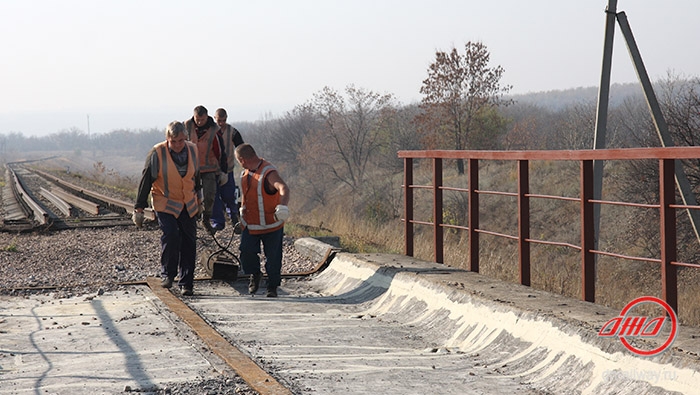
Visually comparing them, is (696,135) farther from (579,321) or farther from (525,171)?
(579,321)

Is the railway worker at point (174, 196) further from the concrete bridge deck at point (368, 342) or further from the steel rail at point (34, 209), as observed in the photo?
the steel rail at point (34, 209)

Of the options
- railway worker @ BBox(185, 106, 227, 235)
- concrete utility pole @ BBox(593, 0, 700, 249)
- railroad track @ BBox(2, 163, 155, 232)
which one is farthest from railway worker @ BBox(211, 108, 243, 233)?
concrete utility pole @ BBox(593, 0, 700, 249)

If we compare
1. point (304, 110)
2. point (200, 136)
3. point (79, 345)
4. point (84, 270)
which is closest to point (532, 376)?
point (79, 345)

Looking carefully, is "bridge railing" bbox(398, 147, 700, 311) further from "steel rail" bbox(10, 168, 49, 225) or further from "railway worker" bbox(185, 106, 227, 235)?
"steel rail" bbox(10, 168, 49, 225)

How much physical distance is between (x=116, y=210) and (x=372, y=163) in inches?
1481

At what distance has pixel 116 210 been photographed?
965 inches

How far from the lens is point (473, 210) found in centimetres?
1007

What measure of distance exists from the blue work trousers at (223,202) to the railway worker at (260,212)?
3.08 metres

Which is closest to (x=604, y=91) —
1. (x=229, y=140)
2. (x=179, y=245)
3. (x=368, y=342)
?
(x=229, y=140)

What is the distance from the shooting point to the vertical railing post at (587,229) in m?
7.91

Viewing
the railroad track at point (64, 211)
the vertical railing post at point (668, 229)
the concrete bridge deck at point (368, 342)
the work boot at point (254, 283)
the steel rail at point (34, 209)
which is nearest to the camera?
the concrete bridge deck at point (368, 342)

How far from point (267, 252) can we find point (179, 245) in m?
0.96

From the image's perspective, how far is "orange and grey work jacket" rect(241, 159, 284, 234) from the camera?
9797 millimetres

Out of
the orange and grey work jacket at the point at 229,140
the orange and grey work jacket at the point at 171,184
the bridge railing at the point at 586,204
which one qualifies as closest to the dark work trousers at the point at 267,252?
the orange and grey work jacket at the point at 171,184
